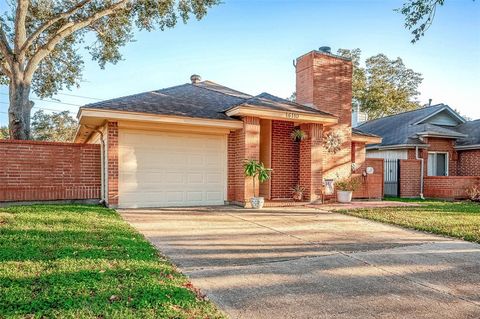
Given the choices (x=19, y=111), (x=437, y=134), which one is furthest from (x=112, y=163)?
(x=437, y=134)

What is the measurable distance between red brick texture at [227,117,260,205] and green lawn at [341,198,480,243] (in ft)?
10.0

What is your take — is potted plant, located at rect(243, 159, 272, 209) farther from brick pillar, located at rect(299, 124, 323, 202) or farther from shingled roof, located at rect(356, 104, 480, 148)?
shingled roof, located at rect(356, 104, 480, 148)

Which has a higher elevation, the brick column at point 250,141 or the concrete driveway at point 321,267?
the brick column at point 250,141

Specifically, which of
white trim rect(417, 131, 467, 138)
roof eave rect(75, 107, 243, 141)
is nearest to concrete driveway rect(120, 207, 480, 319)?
roof eave rect(75, 107, 243, 141)

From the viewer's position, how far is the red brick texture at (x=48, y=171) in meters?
8.94

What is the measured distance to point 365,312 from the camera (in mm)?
A: 2984

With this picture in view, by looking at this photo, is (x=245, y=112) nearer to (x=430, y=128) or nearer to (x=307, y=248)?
(x=307, y=248)

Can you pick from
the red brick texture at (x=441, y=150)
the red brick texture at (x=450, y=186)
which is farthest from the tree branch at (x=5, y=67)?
the red brick texture at (x=450, y=186)

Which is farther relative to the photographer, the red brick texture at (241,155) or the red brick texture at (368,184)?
the red brick texture at (368,184)

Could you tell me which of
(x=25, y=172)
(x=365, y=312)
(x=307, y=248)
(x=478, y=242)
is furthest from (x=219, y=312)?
(x=25, y=172)

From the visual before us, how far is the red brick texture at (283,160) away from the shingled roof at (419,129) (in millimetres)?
7738

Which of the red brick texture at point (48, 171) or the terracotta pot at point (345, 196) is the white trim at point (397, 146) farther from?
the red brick texture at point (48, 171)

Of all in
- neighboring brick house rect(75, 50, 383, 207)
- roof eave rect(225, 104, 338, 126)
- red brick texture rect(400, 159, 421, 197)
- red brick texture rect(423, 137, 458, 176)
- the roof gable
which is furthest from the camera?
the roof gable

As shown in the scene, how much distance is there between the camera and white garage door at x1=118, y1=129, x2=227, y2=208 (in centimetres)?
962
